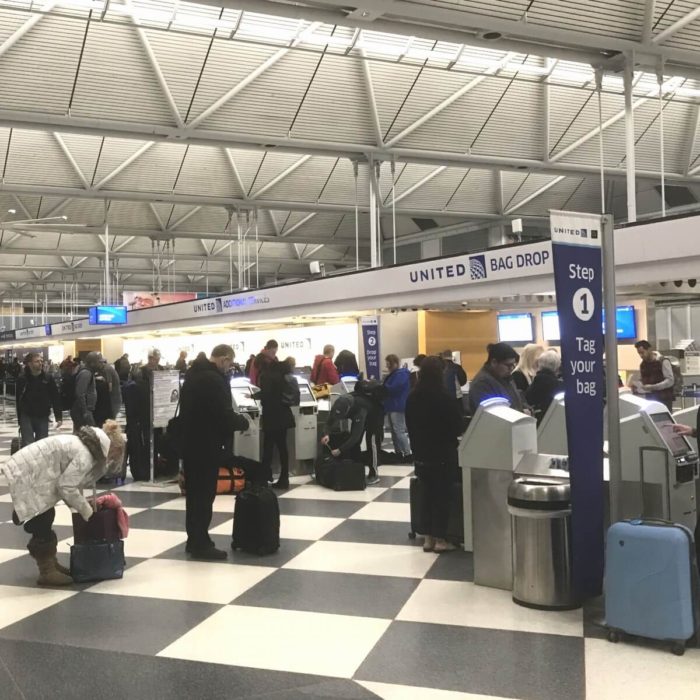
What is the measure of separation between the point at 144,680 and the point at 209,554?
226 cm

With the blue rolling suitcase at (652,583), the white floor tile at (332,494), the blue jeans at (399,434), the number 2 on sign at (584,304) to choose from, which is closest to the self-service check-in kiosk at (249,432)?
the white floor tile at (332,494)

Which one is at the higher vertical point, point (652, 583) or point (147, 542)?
point (652, 583)

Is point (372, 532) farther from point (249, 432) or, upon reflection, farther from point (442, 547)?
point (249, 432)

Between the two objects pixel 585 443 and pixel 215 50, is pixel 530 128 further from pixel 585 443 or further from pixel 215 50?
pixel 585 443

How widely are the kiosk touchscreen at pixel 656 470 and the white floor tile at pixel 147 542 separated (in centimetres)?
360

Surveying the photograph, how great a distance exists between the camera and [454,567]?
5641mm

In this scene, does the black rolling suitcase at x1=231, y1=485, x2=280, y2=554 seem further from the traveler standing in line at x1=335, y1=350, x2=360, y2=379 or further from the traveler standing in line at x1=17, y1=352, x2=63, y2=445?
the traveler standing in line at x1=335, y1=350, x2=360, y2=379

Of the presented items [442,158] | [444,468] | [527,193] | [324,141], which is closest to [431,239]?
[527,193]

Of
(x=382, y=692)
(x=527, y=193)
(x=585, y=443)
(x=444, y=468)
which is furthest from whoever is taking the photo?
(x=527, y=193)

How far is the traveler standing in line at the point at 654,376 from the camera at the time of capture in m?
10.6

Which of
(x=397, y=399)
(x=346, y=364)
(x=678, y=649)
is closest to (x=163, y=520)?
(x=397, y=399)

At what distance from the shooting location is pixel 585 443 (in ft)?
14.9

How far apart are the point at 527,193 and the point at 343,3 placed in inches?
618

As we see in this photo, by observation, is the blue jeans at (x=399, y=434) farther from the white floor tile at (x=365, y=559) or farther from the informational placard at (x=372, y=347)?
the informational placard at (x=372, y=347)
